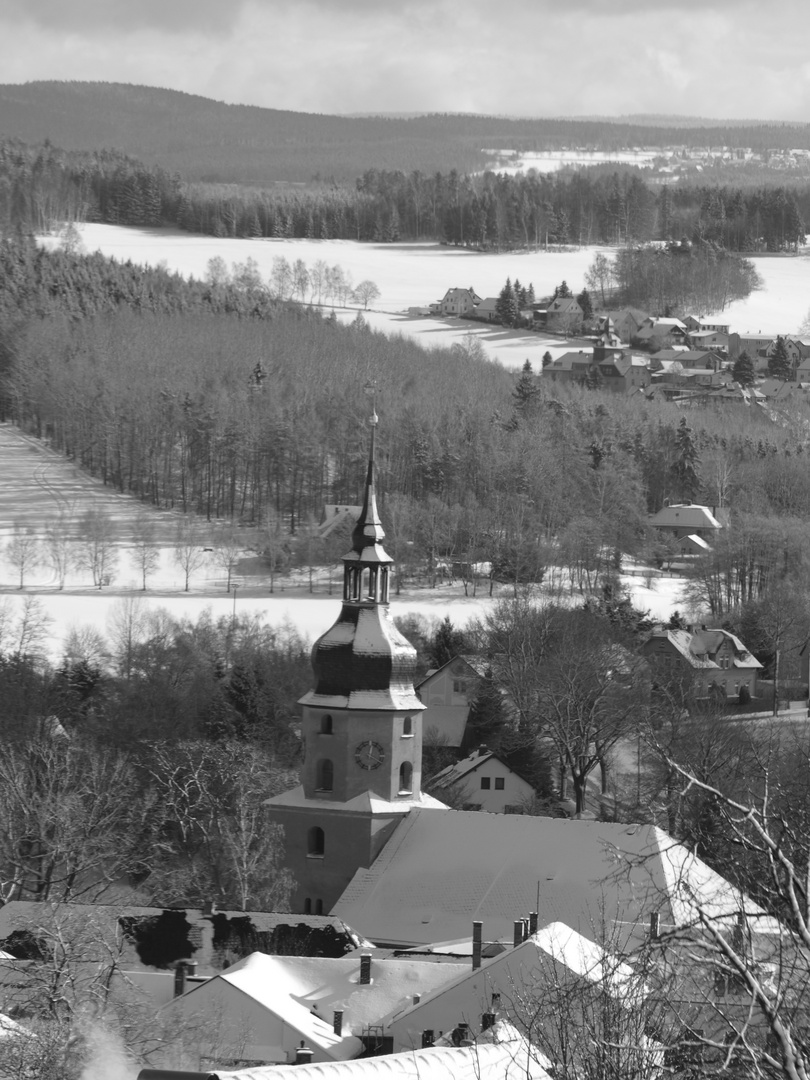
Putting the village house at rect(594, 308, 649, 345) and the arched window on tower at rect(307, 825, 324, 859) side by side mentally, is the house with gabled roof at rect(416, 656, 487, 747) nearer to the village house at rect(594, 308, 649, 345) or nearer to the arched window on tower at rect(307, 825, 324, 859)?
the arched window on tower at rect(307, 825, 324, 859)

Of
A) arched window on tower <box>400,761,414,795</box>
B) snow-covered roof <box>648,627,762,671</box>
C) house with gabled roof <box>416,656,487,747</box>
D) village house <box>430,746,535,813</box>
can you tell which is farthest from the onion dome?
snow-covered roof <box>648,627,762,671</box>

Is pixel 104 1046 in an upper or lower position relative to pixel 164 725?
upper

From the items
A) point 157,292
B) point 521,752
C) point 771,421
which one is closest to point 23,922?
point 521,752

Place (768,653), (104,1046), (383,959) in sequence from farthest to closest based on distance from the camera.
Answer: (768,653), (383,959), (104,1046)

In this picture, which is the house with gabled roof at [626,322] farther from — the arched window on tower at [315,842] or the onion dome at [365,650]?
the arched window on tower at [315,842]

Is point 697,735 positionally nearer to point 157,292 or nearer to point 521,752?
point 521,752

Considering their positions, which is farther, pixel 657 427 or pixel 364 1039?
pixel 657 427
